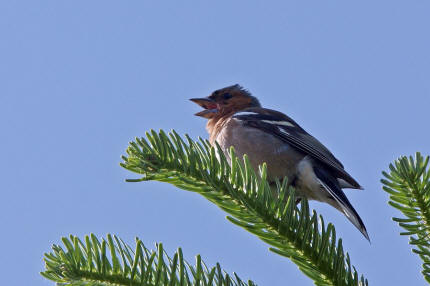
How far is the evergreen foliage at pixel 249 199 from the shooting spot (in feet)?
5.94

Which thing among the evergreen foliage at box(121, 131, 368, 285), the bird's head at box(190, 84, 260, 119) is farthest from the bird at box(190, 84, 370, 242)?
the evergreen foliage at box(121, 131, 368, 285)

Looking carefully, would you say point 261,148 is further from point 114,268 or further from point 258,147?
point 114,268

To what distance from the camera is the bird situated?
4.11 m

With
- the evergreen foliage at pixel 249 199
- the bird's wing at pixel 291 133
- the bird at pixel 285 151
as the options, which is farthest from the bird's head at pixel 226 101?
the evergreen foliage at pixel 249 199

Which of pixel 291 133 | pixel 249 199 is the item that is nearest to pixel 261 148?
pixel 291 133

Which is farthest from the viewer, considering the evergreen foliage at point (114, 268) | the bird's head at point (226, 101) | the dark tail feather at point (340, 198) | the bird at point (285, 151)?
the bird's head at point (226, 101)

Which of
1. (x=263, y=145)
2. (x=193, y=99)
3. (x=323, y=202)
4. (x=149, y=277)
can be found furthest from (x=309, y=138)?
(x=149, y=277)

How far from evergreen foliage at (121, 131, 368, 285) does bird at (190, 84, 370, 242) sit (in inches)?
73.6

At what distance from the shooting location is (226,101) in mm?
6090

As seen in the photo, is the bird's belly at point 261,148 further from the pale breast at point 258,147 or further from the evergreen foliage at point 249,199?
the evergreen foliage at point 249,199

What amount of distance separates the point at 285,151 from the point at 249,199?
2.68 metres

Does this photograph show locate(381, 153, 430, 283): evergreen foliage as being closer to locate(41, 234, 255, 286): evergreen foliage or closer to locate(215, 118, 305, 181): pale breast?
locate(41, 234, 255, 286): evergreen foliage

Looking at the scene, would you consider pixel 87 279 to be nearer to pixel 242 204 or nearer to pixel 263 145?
pixel 242 204

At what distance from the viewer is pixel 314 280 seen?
5.77 feet
